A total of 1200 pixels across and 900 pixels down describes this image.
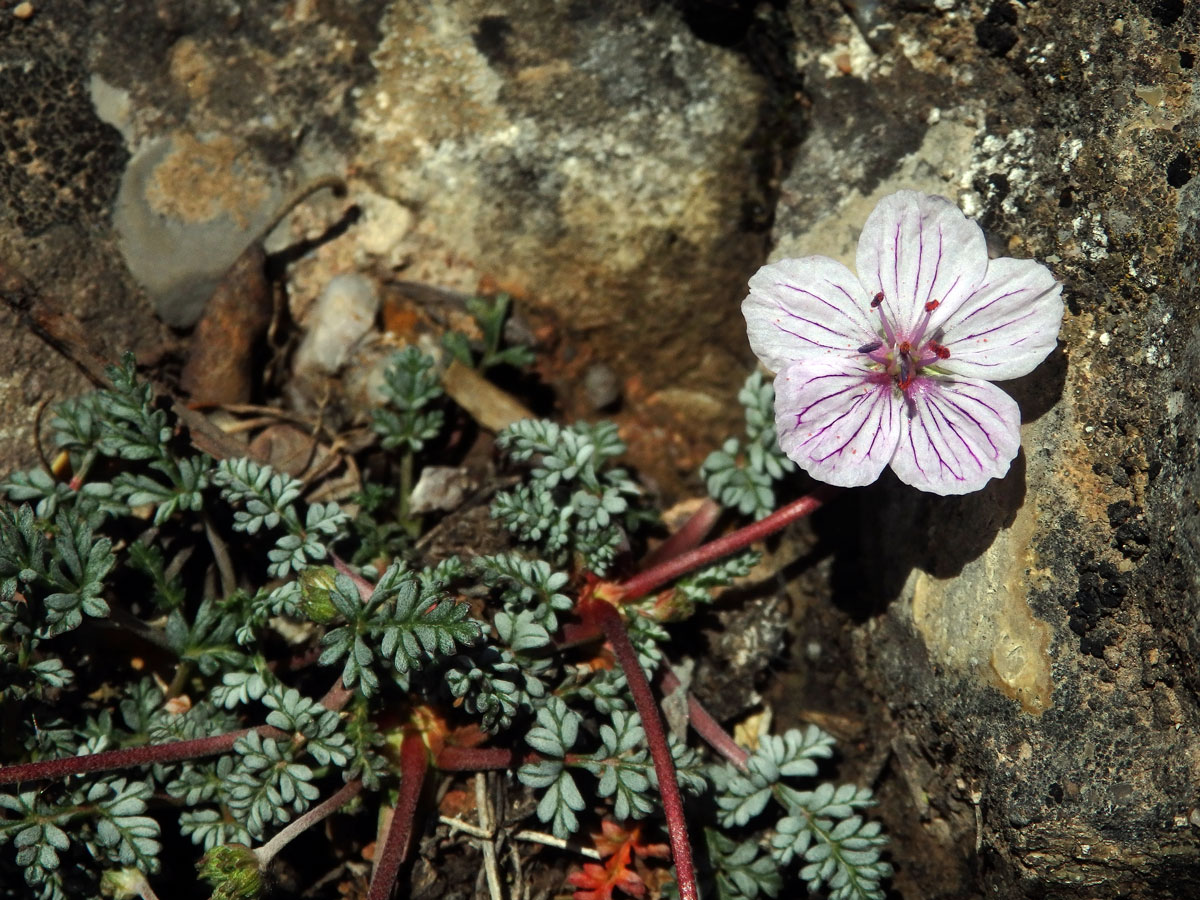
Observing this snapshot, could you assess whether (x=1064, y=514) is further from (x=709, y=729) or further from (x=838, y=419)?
(x=709, y=729)

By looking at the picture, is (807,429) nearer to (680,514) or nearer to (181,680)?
(680,514)

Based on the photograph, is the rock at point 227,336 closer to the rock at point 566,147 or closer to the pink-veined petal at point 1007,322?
the rock at point 566,147

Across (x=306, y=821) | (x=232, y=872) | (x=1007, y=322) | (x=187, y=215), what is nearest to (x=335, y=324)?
(x=187, y=215)

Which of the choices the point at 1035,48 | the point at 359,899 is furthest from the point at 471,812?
the point at 1035,48

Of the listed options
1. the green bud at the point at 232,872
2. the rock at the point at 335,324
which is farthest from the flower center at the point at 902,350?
the green bud at the point at 232,872

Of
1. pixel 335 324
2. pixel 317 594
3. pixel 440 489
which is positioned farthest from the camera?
pixel 335 324

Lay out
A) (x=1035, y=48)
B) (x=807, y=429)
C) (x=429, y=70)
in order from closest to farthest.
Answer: (x=807, y=429) < (x=1035, y=48) < (x=429, y=70)

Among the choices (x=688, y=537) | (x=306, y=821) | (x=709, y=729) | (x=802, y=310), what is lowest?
(x=709, y=729)
